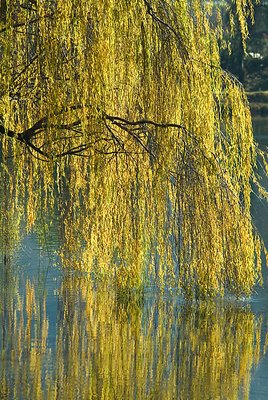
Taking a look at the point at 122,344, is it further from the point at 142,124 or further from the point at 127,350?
the point at 142,124

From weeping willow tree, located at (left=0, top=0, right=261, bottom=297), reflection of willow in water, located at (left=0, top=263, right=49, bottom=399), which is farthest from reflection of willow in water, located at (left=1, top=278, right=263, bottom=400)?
weeping willow tree, located at (left=0, top=0, right=261, bottom=297)

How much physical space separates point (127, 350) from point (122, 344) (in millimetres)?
170

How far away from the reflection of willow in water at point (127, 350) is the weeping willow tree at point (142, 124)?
30 cm

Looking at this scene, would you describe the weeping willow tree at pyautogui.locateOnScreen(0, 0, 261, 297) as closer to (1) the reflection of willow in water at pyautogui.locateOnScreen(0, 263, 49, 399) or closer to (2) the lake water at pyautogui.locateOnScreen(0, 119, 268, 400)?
(2) the lake water at pyautogui.locateOnScreen(0, 119, 268, 400)

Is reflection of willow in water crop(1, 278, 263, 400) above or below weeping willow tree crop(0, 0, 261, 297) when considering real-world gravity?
below

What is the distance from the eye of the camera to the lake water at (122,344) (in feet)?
23.6

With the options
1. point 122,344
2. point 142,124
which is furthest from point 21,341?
point 142,124

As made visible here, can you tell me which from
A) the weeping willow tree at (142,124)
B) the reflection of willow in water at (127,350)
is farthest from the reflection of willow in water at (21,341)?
the weeping willow tree at (142,124)

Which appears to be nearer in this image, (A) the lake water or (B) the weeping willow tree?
(A) the lake water

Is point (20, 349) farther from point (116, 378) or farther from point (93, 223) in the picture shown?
point (93, 223)

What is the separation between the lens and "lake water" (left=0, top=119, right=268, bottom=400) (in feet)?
23.6

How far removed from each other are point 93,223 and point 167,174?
1.14 m

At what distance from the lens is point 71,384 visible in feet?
23.6

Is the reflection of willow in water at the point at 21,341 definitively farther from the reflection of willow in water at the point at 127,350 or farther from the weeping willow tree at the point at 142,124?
the weeping willow tree at the point at 142,124
